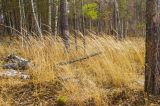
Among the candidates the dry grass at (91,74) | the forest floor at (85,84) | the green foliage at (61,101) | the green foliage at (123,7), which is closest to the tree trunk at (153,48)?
the forest floor at (85,84)

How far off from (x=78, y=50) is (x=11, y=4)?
16693 millimetres

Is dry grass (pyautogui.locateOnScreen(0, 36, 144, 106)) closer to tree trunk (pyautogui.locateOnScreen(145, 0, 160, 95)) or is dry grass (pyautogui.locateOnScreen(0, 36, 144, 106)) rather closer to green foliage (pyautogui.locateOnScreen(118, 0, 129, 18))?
tree trunk (pyautogui.locateOnScreen(145, 0, 160, 95))

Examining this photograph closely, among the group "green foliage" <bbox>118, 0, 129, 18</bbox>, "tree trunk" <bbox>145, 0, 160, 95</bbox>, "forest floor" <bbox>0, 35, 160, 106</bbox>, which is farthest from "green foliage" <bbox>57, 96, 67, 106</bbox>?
"green foliage" <bbox>118, 0, 129, 18</bbox>

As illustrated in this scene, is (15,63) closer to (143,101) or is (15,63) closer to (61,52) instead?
(61,52)

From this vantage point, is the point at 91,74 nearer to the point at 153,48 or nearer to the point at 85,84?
the point at 85,84

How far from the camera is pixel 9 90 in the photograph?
587cm

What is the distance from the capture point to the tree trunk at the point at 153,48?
15.6ft

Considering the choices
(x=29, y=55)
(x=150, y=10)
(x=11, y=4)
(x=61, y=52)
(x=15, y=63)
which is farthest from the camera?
(x=11, y=4)

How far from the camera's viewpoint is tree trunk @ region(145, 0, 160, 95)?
15.6 feet

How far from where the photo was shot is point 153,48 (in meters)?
4.83

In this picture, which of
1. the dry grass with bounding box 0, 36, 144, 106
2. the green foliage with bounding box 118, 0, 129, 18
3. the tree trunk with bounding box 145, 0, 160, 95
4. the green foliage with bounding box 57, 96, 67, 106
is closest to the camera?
the tree trunk with bounding box 145, 0, 160, 95

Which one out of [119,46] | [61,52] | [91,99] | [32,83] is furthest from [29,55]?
[91,99]

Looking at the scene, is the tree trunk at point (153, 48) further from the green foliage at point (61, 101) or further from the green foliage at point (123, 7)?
the green foliage at point (123, 7)

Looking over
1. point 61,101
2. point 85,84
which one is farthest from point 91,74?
point 61,101
